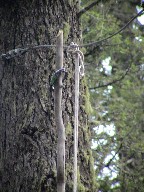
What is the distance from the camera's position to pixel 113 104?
6602mm

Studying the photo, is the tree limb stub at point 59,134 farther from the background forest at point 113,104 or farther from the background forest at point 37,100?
the background forest at point 113,104

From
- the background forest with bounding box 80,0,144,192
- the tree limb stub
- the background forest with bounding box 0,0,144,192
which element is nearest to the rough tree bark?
the background forest with bounding box 0,0,144,192

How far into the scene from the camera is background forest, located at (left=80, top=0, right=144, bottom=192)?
591 cm

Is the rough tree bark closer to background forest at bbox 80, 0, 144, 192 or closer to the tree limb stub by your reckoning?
the tree limb stub

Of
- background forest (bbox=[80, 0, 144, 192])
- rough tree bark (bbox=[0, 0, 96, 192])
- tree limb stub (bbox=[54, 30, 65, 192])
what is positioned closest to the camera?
tree limb stub (bbox=[54, 30, 65, 192])

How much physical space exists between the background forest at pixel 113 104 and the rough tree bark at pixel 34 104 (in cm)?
239

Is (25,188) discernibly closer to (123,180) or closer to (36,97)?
(36,97)

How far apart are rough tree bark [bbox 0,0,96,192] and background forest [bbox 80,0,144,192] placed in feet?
7.84

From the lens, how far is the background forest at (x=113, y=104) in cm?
591

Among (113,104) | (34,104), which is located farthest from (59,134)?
(113,104)

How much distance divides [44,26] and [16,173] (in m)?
1.06

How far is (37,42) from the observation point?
3168 millimetres

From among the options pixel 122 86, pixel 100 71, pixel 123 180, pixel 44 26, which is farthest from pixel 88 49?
pixel 44 26

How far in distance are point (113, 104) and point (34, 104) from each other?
3.72 metres
